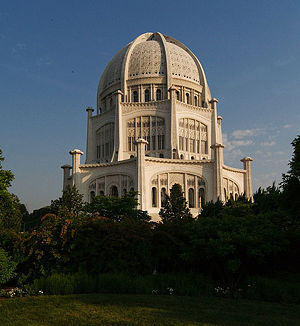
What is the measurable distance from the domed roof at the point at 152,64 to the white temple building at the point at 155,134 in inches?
5.9

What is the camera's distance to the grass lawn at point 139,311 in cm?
1029

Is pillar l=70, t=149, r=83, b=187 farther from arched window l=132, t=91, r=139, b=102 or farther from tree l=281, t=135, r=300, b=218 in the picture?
tree l=281, t=135, r=300, b=218

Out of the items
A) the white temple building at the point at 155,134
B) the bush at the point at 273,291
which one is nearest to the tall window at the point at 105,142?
the white temple building at the point at 155,134

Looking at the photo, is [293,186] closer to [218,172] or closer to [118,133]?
[218,172]

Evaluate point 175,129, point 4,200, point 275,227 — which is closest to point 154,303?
point 275,227

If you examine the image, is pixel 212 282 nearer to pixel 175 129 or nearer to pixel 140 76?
pixel 175 129

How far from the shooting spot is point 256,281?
616 inches

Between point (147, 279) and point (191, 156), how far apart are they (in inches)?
1528

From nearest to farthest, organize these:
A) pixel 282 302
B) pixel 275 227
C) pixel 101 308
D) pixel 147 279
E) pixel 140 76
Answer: pixel 101 308 < pixel 282 302 < pixel 147 279 < pixel 275 227 < pixel 140 76

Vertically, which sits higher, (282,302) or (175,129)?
(175,129)

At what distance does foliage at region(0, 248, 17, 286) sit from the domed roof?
147ft

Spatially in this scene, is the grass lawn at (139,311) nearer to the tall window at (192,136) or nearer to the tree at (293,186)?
the tree at (293,186)

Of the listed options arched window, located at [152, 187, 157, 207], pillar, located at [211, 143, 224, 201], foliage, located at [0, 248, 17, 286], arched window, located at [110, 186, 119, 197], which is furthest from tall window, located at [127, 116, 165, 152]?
foliage, located at [0, 248, 17, 286]

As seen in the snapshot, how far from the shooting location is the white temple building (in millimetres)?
45094
